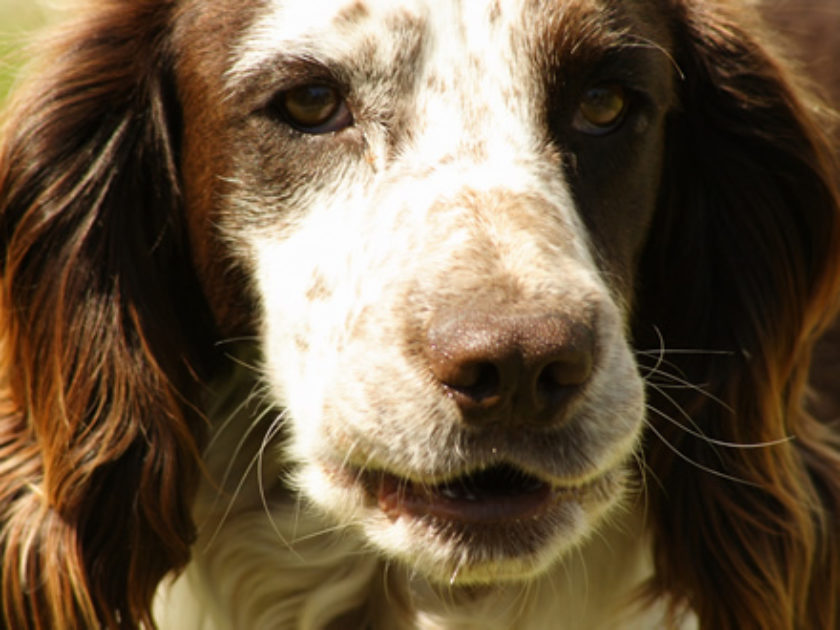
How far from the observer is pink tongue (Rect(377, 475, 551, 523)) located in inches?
Answer: 104

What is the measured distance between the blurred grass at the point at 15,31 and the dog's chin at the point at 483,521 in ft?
5.08

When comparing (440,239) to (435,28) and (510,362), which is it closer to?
(510,362)

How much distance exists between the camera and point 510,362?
2.36m

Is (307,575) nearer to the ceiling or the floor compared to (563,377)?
nearer to the floor

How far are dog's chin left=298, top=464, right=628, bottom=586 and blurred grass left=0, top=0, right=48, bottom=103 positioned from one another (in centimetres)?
155

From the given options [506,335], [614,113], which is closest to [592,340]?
[506,335]

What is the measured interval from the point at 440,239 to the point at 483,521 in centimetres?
55

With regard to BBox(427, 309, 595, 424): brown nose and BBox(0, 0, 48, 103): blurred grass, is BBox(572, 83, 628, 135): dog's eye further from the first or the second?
BBox(0, 0, 48, 103): blurred grass

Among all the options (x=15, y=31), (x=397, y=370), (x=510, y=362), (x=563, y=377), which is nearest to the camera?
(x=510, y=362)

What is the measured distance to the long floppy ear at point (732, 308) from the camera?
3.31m

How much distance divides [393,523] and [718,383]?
3.31 feet

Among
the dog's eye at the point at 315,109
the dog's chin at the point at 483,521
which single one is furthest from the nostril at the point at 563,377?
the dog's eye at the point at 315,109

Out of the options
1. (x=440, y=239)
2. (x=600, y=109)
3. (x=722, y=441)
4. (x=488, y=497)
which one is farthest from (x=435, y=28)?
(x=722, y=441)

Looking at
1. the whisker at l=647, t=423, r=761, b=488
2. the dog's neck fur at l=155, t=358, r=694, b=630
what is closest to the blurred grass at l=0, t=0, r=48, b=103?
the dog's neck fur at l=155, t=358, r=694, b=630
